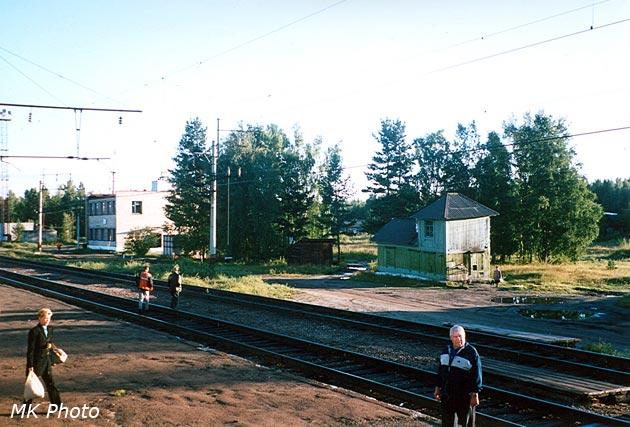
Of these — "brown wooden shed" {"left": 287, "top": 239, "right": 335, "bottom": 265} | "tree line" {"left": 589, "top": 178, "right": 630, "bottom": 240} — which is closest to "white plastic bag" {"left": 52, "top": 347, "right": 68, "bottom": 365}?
"brown wooden shed" {"left": 287, "top": 239, "right": 335, "bottom": 265}

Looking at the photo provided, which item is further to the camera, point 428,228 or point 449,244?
point 428,228

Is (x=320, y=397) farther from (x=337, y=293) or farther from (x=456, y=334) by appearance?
(x=337, y=293)

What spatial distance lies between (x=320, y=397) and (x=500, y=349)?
6280 mm

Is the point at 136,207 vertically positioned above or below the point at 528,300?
above

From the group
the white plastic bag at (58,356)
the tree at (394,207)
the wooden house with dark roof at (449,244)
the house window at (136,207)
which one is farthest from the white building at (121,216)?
the white plastic bag at (58,356)

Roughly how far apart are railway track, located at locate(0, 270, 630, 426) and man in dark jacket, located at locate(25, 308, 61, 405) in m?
5.41

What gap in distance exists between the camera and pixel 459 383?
24.8 feet

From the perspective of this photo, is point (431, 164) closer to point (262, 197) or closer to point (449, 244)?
point (262, 197)

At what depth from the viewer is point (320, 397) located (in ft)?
34.9

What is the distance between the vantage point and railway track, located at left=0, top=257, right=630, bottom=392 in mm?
12461

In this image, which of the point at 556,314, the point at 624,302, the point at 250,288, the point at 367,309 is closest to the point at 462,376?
the point at 367,309

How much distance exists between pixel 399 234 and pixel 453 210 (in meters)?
6.08

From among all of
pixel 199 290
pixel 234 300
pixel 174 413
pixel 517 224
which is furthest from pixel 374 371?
pixel 517 224

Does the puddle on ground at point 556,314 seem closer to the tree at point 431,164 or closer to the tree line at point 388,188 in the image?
the tree line at point 388,188
